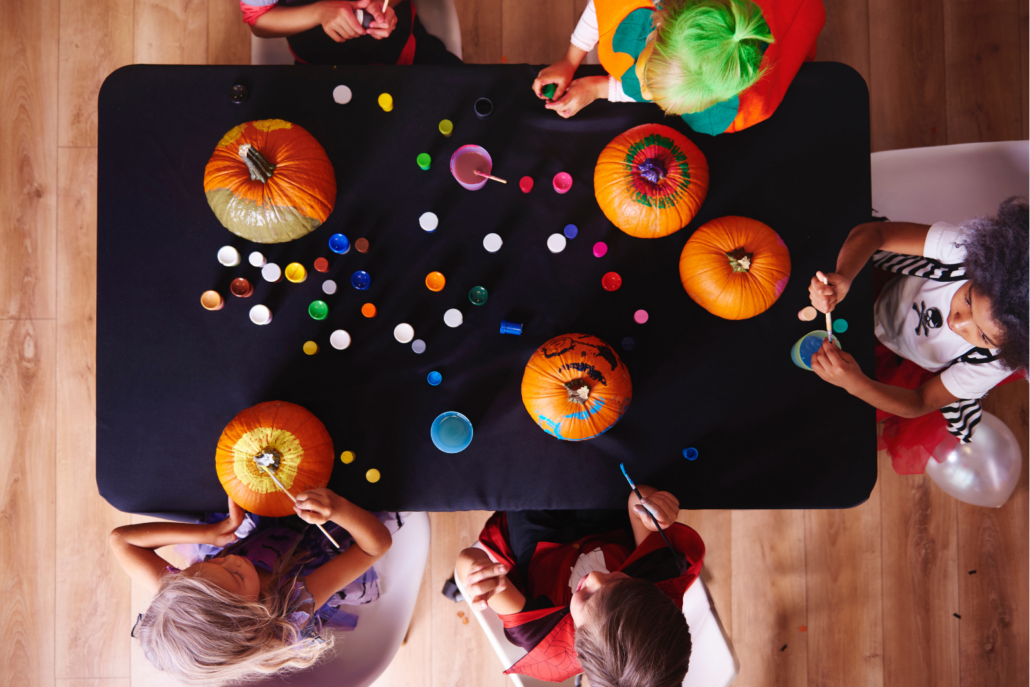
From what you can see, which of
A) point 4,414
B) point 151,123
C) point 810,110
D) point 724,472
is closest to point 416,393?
point 724,472

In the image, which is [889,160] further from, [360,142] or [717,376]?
[360,142]

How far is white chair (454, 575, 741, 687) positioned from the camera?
4.53ft

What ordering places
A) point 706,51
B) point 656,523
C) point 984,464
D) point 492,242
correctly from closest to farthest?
point 706,51 → point 656,523 → point 492,242 → point 984,464

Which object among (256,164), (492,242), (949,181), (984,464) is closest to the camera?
(256,164)

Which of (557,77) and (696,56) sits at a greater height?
(557,77)

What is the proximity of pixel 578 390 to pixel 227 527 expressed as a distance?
896mm

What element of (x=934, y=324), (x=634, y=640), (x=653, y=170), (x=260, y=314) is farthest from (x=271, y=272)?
(x=934, y=324)

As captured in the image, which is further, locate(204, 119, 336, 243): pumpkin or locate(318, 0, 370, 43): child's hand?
locate(318, 0, 370, 43): child's hand

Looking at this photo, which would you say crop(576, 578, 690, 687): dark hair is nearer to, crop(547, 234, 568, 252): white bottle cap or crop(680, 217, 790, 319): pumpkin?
crop(680, 217, 790, 319): pumpkin

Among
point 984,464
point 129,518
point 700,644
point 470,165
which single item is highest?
point 470,165

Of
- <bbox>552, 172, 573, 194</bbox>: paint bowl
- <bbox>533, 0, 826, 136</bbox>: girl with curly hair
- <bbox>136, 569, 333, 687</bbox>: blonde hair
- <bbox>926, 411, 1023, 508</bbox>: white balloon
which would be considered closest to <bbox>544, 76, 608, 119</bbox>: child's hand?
<bbox>533, 0, 826, 136</bbox>: girl with curly hair

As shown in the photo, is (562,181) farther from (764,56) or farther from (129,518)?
(129,518)

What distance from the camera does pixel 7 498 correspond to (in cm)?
212

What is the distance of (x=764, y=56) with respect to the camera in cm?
117
